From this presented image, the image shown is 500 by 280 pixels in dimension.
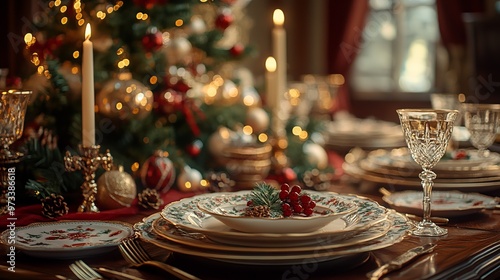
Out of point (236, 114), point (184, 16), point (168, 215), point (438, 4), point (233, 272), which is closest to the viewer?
point (233, 272)

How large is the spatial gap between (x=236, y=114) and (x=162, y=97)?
1.36 ft

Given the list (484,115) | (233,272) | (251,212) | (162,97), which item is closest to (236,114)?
(162,97)

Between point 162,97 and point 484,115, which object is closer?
point 484,115

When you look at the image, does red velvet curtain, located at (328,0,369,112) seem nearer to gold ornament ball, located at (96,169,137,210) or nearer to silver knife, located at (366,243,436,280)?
gold ornament ball, located at (96,169,137,210)

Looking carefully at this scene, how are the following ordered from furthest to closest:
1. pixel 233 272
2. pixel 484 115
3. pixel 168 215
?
pixel 484 115
pixel 168 215
pixel 233 272

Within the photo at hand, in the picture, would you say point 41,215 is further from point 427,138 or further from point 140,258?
point 427,138

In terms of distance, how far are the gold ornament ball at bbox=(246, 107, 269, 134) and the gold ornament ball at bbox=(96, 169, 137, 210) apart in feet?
2.45

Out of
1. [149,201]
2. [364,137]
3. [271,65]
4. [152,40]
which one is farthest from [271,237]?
[364,137]

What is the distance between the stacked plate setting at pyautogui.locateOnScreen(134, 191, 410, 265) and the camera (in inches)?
35.5

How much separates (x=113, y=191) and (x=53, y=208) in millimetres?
125

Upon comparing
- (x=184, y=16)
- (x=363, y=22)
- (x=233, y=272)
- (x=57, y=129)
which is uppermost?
(x=363, y=22)

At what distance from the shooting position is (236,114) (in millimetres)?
2105

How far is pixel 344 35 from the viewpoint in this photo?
18.6 ft

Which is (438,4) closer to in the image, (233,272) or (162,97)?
(162,97)
